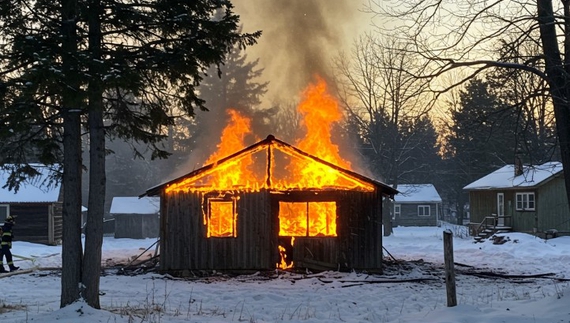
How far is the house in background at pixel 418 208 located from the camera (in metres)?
55.5

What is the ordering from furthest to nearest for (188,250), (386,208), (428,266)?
(386,208), (428,266), (188,250)

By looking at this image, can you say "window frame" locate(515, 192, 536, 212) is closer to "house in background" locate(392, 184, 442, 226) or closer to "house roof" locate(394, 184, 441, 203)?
"house roof" locate(394, 184, 441, 203)

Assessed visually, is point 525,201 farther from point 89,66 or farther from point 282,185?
point 89,66

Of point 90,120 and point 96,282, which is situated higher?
point 90,120

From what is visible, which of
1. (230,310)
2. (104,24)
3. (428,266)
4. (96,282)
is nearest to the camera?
(96,282)

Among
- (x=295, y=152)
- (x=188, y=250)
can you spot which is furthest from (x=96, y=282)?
(x=295, y=152)

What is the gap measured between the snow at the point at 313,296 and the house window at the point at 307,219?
1.61m

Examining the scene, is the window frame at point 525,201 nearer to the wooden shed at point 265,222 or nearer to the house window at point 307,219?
the wooden shed at point 265,222

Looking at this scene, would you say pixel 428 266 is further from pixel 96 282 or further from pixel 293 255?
pixel 96 282

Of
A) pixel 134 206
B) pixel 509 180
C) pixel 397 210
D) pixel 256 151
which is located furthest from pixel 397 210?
pixel 256 151

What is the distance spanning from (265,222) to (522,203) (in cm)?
2350

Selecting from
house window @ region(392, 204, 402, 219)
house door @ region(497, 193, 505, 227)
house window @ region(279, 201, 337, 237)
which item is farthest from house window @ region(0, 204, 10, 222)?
house window @ region(392, 204, 402, 219)

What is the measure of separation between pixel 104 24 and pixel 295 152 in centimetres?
974

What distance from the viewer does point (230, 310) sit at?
11.7 meters
